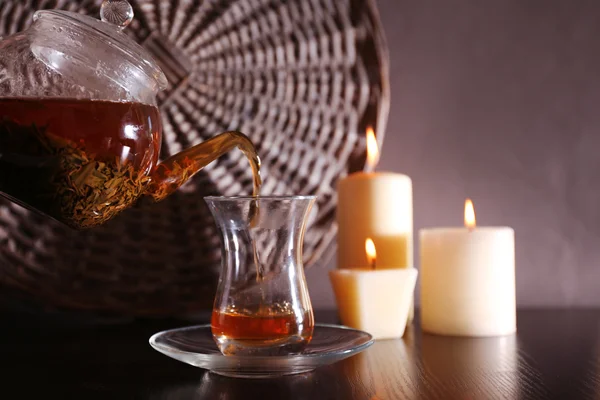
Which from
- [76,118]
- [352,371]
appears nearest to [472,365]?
[352,371]

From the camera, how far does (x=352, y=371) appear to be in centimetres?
55

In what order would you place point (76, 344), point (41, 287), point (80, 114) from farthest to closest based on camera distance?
point (41, 287), point (76, 344), point (80, 114)

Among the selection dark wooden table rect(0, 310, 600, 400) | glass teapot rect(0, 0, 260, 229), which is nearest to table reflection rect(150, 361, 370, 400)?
dark wooden table rect(0, 310, 600, 400)

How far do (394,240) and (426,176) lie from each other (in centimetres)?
17

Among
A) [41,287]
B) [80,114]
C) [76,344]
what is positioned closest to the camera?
[80,114]

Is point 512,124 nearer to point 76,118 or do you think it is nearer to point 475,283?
point 475,283

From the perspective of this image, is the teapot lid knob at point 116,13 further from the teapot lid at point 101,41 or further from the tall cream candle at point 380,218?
the tall cream candle at point 380,218

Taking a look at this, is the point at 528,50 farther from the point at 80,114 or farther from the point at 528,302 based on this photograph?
the point at 80,114

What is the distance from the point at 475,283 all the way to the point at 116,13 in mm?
404

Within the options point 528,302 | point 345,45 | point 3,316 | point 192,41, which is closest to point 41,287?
point 3,316

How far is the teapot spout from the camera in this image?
1.89 ft

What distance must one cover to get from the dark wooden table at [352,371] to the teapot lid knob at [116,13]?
26 centimetres

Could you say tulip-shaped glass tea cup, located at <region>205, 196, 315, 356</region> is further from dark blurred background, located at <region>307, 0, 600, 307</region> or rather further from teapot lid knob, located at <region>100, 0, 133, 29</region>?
dark blurred background, located at <region>307, 0, 600, 307</region>

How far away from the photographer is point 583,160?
2.95 feet
